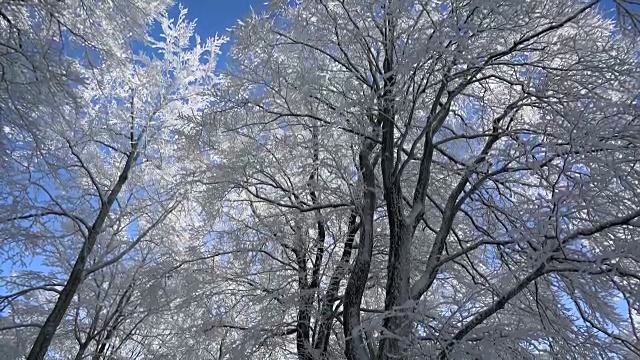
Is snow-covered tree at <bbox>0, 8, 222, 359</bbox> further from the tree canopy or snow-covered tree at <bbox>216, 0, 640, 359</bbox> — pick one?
snow-covered tree at <bbox>216, 0, 640, 359</bbox>

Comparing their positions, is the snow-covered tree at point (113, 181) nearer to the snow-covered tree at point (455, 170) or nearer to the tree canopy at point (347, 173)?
the tree canopy at point (347, 173)

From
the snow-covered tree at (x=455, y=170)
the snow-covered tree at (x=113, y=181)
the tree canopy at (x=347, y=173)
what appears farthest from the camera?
the snow-covered tree at (x=113, y=181)

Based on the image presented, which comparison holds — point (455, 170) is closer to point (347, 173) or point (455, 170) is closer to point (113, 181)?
point (347, 173)

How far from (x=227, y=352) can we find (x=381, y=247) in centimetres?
242

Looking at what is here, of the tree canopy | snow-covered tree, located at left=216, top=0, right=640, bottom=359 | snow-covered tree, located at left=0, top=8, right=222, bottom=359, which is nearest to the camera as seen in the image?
snow-covered tree, located at left=216, top=0, right=640, bottom=359

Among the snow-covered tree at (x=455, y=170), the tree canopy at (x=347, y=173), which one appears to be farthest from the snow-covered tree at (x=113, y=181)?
the snow-covered tree at (x=455, y=170)

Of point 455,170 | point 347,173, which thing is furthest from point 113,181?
point 455,170

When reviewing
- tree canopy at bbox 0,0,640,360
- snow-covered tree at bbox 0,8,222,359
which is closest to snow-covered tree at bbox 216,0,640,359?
tree canopy at bbox 0,0,640,360

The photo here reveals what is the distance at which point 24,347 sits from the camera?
27.7 feet

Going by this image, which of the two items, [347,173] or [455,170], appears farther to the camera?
[347,173]

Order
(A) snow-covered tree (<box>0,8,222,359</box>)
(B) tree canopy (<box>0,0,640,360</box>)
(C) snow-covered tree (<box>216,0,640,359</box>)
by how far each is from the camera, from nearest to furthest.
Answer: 1. (C) snow-covered tree (<box>216,0,640,359</box>)
2. (B) tree canopy (<box>0,0,640,360</box>)
3. (A) snow-covered tree (<box>0,8,222,359</box>)

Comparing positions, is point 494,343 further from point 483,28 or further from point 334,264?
point 334,264

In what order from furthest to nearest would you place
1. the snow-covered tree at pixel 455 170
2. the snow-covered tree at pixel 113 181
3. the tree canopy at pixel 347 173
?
the snow-covered tree at pixel 113 181 < the tree canopy at pixel 347 173 < the snow-covered tree at pixel 455 170

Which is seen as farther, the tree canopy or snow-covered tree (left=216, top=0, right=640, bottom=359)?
the tree canopy
